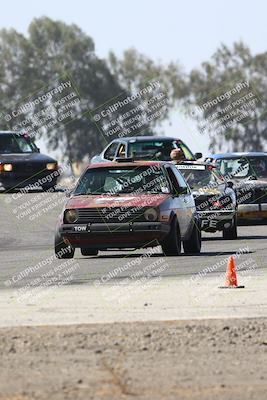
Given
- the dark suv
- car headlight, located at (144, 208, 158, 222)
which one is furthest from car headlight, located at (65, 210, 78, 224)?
the dark suv

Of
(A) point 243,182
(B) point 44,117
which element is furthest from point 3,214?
(B) point 44,117

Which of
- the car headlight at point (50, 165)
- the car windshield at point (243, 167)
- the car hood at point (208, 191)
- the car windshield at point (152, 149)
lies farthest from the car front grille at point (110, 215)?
the car headlight at point (50, 165)

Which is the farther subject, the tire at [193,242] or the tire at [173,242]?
the tire at [193,242]

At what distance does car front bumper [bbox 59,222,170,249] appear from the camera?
68.8 feet

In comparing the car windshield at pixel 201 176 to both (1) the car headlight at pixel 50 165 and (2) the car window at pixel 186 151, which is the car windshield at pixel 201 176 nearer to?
(2) the car window at pixel 186 151

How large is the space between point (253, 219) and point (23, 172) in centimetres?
925

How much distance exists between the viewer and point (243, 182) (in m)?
31.3

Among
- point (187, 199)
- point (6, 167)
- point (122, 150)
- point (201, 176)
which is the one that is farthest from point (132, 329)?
point (6, 167)

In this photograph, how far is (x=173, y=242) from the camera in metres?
21.4

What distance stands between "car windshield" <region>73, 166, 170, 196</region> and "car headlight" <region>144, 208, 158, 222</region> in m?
0.60

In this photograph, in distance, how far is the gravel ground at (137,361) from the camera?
961 cm

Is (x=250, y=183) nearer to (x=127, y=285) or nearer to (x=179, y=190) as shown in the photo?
(x=179, y=190)

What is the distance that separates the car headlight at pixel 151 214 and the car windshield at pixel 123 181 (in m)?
0.60

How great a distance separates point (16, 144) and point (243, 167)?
9.87 meters
